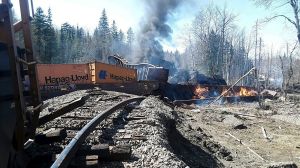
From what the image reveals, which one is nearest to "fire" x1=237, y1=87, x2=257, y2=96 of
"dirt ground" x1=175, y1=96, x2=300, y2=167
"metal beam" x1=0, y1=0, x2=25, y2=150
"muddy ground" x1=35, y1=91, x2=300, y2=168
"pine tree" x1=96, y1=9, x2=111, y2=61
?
"dirt ground" x1=175, y1=96, x2=300, y2=167

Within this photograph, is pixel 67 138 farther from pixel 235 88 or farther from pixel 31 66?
pixel 235 88

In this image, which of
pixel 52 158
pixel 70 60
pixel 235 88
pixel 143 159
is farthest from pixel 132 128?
pixel 70 60

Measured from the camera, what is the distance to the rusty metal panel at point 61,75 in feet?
71.8

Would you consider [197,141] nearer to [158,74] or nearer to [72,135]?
[72,135]

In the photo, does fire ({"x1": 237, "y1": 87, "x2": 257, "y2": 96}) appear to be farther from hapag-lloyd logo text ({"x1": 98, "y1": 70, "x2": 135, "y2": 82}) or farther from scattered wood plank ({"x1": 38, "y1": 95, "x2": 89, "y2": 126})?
scattered wood plank ({"x1": 38, "y1": 95, "x2": 89, "y2": 126})

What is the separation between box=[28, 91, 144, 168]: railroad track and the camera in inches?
215

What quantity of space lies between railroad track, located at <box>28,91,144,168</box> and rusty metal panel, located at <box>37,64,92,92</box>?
12.5 m

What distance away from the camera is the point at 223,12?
6681 cm

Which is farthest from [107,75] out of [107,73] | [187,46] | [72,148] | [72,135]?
[187,46]

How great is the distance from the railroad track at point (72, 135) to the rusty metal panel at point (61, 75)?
12535 millimetres

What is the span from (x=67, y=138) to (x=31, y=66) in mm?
1708

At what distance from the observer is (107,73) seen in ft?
77.3

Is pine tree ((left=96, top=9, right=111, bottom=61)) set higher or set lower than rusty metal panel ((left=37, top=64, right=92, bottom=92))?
higher

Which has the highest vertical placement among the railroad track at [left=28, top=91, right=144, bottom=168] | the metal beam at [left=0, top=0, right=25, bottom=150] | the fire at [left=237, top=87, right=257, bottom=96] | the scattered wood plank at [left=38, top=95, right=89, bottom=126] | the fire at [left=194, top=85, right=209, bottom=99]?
the metal beam at [left=0, top=0, right=25, bottom=150]
